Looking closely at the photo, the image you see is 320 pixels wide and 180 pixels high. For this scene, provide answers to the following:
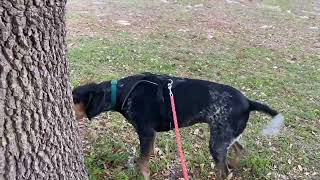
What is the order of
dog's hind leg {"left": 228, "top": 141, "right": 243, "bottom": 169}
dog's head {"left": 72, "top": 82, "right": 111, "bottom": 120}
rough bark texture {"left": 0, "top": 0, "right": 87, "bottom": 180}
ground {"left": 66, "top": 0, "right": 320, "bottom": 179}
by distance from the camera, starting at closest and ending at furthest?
rough bark texture {"left": 0, "top": 0, "right": 87, "bottom": 180}
dog's head {"left": 72, "top": 82, "right": 111, "bottom": 120}
dog's hind leg {"left": 228, "top": 141, "right": 243, "bottom": 169}
ground {"left": 66, "top": 0, "right": 320, "bottom": 179}

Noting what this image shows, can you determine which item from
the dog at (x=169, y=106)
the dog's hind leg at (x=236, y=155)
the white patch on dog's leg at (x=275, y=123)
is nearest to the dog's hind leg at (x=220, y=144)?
the dog at (x=169, y=106)

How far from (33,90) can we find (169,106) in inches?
79.1

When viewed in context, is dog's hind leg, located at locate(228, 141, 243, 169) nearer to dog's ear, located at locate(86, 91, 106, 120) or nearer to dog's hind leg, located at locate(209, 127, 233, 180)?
dog's hind leg, located at locate(209, 127, 233, 180)

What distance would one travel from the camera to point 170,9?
1423 cm

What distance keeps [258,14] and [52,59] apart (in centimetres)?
1261

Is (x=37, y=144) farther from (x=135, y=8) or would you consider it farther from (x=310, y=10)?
(x=310, y=10)

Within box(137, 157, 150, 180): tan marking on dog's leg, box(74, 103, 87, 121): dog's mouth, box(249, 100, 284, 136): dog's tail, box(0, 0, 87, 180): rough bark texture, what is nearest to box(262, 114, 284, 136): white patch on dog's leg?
box(249, 100, 284, 136): dog's tail

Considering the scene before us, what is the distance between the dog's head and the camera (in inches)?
181

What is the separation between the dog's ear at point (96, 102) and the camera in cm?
459

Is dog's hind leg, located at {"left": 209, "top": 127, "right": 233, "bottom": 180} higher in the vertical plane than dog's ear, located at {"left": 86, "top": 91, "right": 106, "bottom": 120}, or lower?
lower

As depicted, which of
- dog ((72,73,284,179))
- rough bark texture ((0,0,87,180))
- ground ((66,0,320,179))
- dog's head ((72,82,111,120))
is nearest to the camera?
rough bark texture ((0,0,87,180))

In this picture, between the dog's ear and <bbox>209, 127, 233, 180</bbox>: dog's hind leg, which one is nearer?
<bbox>209, 127, 233, 180</bbox>: dog's hind leg

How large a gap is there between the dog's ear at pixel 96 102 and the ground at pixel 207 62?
1.83 feet

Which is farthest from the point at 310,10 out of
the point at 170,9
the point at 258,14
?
the point at 170,9
